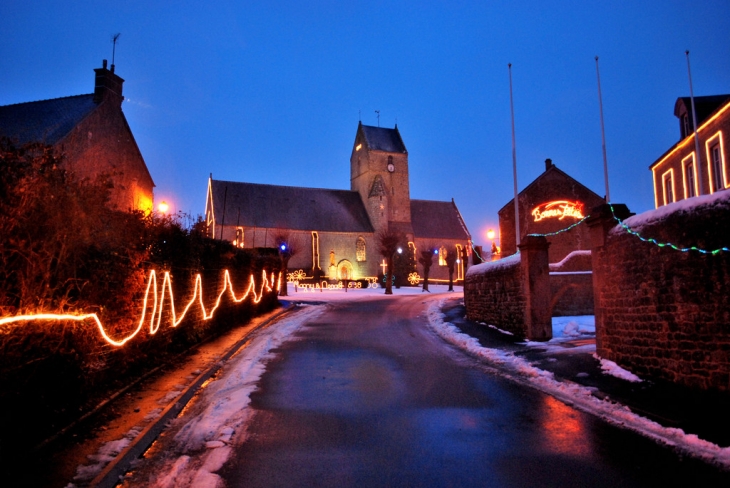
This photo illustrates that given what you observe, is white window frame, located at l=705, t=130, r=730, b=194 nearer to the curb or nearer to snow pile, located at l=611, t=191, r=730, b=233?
snow pile, located at l=611, t=191, r=730, b=233

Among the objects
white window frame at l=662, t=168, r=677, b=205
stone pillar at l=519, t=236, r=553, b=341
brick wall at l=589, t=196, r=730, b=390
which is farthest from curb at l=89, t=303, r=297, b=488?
white window frame at l=662, t=168, r=677, b=205

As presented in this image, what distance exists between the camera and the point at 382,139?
225 feet

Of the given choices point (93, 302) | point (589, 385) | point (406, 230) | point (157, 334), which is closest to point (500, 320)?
point (589, 385)

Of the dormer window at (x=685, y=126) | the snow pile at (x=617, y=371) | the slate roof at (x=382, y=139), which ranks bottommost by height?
the snow pile at (x=617, y=371)

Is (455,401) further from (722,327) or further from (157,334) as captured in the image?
(157,334)

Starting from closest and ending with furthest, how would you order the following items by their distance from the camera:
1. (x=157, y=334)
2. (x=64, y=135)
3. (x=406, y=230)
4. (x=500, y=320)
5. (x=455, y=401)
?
(x=455, y=401) < (x=157, y=334) < (x=500, y=320) < (x=64, y=135) < (x=406, y=230)

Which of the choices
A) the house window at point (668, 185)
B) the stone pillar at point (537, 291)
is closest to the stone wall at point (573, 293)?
the stone pillar at point (537, 291)

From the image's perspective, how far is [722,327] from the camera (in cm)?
705

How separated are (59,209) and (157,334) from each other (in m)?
4.35

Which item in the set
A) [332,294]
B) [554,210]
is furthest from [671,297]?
[332,294]

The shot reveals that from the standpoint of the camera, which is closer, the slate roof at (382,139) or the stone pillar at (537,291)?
the stone pillar at (537,291)

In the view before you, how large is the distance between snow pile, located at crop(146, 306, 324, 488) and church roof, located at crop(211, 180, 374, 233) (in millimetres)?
49685

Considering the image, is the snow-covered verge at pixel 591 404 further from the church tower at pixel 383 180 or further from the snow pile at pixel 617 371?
the church tower at pixel 383 180

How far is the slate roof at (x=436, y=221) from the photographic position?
2729 inches
